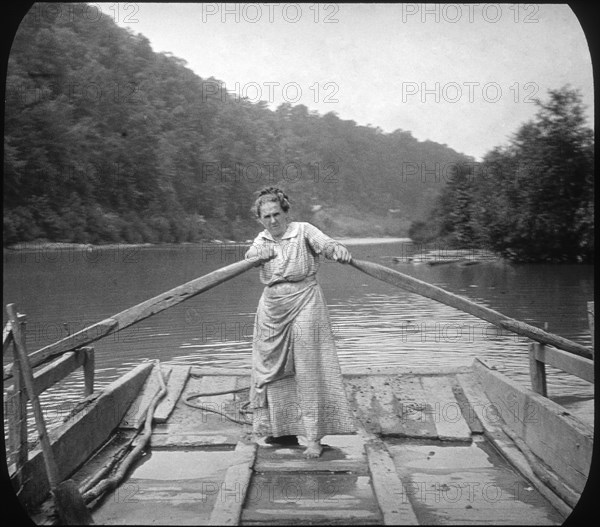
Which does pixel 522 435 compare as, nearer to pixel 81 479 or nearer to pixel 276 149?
pixel 81 479

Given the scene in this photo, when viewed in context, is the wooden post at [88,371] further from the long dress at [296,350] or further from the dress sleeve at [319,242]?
the dress sleeve at [319,242]

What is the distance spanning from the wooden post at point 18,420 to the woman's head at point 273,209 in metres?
1.77

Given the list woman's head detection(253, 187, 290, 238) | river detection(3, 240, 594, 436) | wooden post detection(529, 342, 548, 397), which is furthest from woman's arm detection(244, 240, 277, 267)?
river detection(3, 240, 594, 436)

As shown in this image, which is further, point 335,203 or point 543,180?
point 335,203

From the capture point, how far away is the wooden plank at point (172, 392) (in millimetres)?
5750

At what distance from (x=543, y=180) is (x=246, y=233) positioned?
9328mm

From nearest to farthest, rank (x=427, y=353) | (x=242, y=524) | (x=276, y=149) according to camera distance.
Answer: (x=242, y=524) → (x=427, y=353) → (x=276, y=149)

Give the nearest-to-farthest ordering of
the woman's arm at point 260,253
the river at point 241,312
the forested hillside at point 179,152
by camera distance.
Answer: the woman's arm at point 260,253
the river at point 241,312
the forested hillside at point 179,152

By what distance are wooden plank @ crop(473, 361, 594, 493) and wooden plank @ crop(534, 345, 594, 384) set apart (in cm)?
26

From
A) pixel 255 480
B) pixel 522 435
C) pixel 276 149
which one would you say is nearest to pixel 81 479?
pixel 255 480

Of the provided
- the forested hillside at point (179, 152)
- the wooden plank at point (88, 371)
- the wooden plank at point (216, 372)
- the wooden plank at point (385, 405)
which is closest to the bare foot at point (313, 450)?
the wooden plank at point (385, 405)

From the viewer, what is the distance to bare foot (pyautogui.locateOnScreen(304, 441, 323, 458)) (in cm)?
471

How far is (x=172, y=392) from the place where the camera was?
6.20 metres

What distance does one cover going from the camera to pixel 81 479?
4520 millimetres
